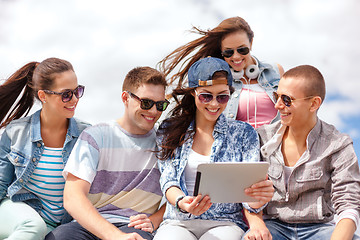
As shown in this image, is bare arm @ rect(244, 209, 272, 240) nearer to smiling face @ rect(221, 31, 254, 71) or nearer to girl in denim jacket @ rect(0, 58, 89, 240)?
girl in denim jacket @ rect(0, 58, 89, 240)

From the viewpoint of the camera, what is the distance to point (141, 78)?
454 centimetres

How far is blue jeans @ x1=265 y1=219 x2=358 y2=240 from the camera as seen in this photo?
159 inches

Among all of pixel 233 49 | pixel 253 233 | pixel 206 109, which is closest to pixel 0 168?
pixel 206 109

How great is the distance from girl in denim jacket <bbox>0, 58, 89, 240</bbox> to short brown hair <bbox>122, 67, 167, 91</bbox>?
613 millimetres

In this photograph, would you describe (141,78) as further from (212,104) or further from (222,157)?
(222,157)

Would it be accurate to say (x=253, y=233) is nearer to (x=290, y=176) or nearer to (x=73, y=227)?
(x=290, y=176)

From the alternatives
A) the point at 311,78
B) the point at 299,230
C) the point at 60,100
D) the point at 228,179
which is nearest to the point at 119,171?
the point at 60,100

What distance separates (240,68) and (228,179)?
2.22m

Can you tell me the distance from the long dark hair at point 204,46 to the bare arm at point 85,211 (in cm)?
195

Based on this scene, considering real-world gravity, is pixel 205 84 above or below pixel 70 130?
above

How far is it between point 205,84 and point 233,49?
1532 mm

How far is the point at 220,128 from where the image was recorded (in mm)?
4320

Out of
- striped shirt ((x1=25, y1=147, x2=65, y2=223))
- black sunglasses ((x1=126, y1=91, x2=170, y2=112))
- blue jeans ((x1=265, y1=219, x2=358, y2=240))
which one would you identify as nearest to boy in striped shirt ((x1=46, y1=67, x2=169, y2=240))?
black sunglasses ((x1=126, y1=91, x2=170, y2=112))

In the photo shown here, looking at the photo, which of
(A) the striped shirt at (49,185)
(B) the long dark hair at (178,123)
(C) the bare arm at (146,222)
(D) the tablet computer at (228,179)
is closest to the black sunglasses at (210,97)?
(B) the long dark hair at (178,123)
